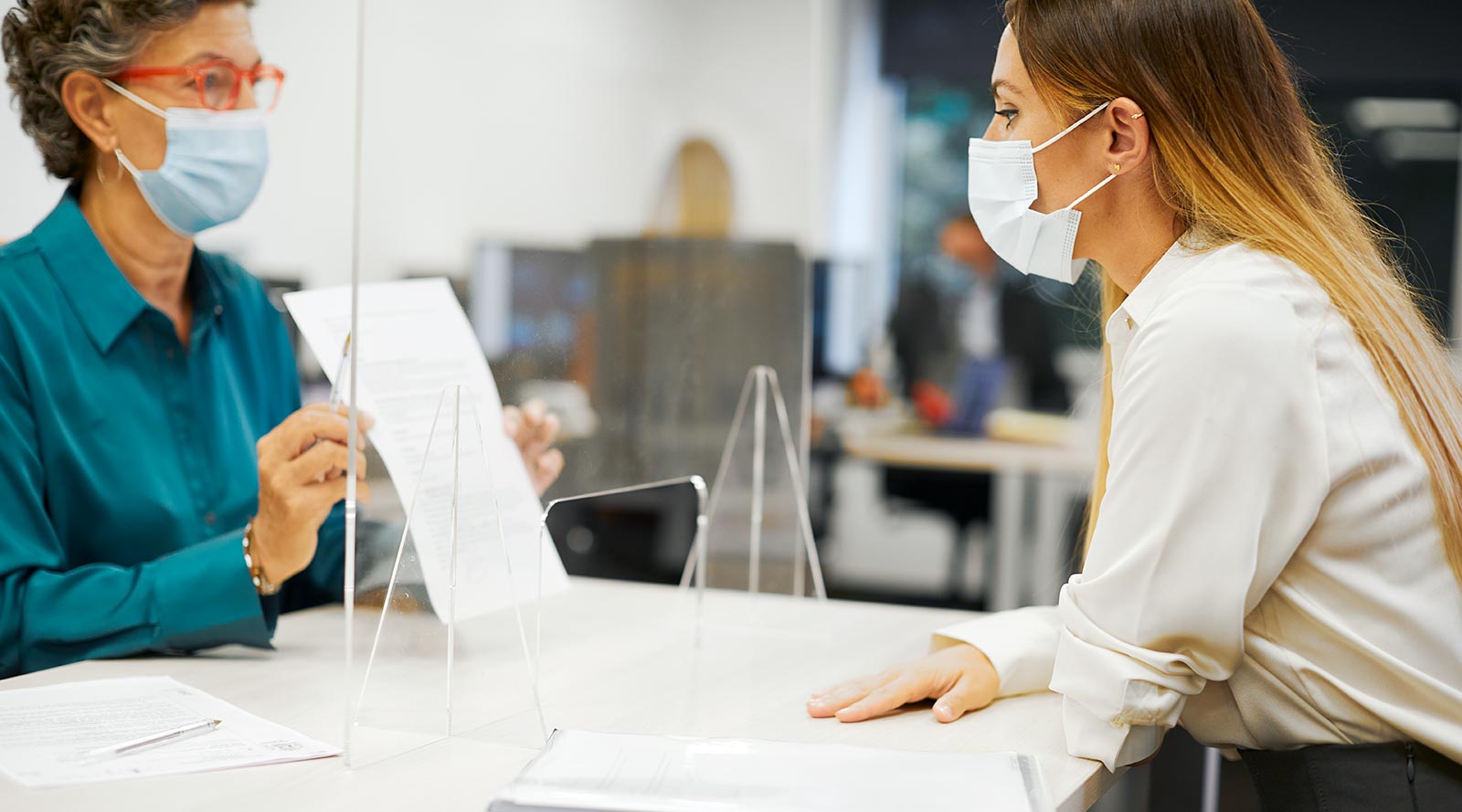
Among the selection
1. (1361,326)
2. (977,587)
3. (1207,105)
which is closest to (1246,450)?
(1361,326)

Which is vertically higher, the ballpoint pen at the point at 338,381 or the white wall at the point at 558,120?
the white wall at the point at 558,120

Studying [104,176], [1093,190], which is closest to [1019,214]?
[1093,190]

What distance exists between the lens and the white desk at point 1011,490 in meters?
3.93

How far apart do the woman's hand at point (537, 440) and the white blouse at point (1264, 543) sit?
57 cm

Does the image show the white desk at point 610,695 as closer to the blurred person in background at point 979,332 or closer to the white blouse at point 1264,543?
the white blouse at point 1264,543

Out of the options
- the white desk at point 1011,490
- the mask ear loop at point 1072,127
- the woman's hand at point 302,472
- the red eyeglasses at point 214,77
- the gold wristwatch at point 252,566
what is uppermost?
the red eyeglasses at point 214,77

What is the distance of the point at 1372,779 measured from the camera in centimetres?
92

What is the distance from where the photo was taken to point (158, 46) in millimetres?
1412

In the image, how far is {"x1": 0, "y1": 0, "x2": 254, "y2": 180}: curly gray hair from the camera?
4.56 feet

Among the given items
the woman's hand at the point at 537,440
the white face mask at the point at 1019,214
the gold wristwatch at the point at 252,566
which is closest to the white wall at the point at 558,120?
the woman's hand at the point at 537,440

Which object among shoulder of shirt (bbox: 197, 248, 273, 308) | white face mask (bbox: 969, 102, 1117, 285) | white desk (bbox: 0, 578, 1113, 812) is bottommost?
white desk (bbox: 0, 578, 1113, 812)

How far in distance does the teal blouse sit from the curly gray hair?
77 millimetres

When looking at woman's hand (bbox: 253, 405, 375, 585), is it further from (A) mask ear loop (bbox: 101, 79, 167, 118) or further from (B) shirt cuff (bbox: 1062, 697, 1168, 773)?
(B) shirt cuff (bbox: 1062, 697, 1168, 773)

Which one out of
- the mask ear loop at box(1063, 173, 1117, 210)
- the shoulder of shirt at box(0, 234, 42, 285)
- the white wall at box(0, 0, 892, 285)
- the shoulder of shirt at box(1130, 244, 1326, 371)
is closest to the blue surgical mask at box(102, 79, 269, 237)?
the shoulder of shirt at box(0, 234, 42, 285)
